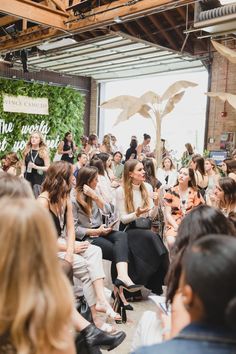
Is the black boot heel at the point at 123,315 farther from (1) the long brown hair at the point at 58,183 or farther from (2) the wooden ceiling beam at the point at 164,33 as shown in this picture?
(2) the wooden ceiling beam at the point at 164,33

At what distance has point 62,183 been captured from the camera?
295 cm

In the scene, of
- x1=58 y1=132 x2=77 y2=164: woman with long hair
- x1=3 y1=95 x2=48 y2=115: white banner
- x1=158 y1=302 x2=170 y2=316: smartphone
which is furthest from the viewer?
x1=3 y1=95 x2=48 y2=115: white banner

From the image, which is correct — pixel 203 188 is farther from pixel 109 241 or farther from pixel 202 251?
pixel 202 251

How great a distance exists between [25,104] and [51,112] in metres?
0.94

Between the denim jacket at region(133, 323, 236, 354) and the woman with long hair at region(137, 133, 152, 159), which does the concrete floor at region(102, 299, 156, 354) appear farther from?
the woman with long hair at region(137, 133, 152, 159)

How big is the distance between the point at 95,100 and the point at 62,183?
10.4 meters

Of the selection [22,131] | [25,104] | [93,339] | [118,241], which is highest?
[25,104]

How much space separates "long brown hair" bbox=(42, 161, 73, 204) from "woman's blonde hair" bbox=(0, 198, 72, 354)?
180 centimetres

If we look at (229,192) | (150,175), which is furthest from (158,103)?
(229,192)

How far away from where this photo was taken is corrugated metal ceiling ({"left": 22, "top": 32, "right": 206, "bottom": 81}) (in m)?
7.73

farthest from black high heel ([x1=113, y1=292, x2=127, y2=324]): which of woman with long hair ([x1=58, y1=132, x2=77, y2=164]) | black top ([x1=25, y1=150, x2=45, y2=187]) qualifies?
woman with long hair ([x1=58, y1=132, x2=77, y2=164])

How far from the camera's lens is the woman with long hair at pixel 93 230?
3.47m

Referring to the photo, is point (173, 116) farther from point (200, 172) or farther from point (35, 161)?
point (35, 161)

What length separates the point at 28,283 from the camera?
107 cm
